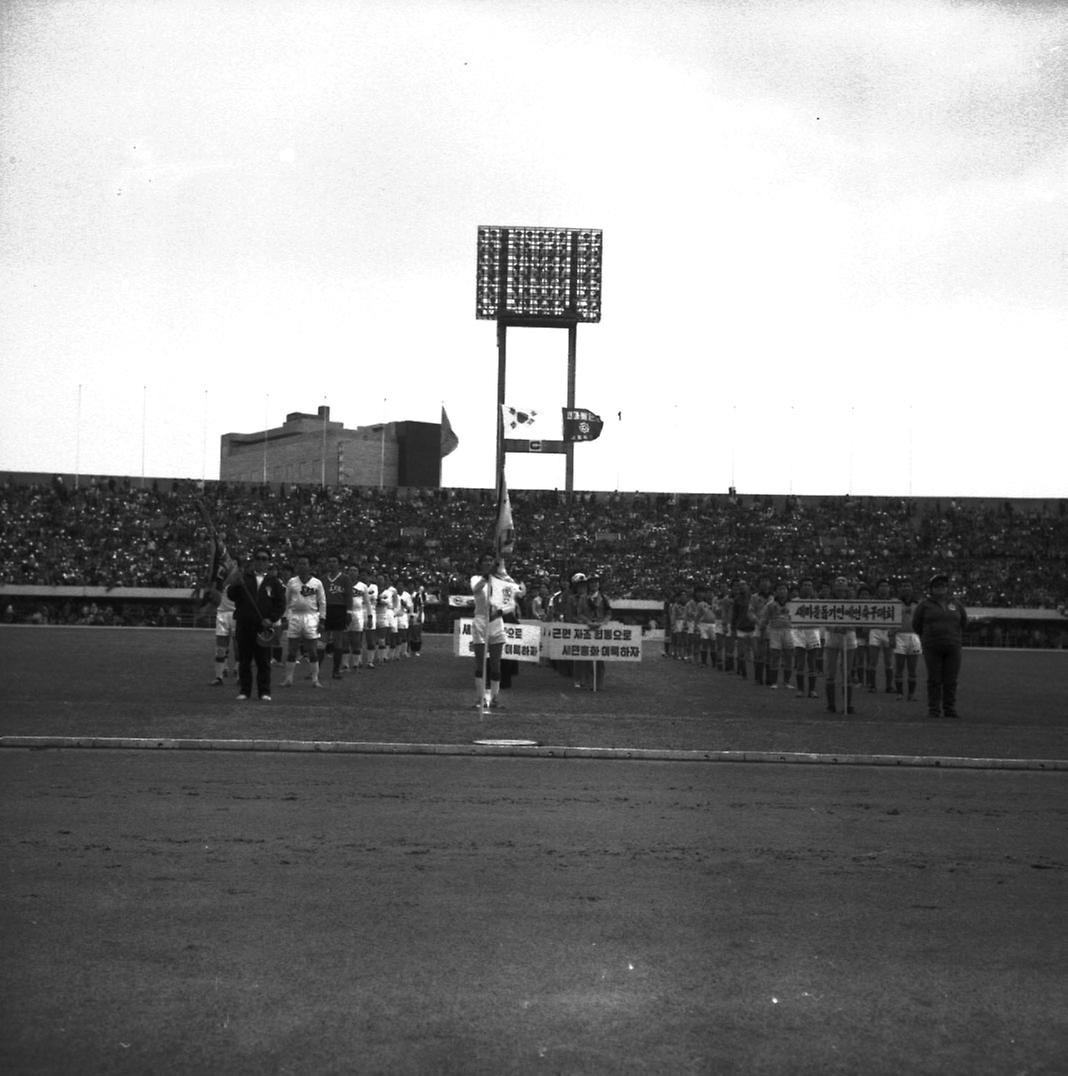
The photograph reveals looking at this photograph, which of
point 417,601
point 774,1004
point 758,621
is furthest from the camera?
point 417,601

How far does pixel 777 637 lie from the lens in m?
23.3

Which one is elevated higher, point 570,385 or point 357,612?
point 570,385

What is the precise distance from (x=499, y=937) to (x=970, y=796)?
17.8 ft

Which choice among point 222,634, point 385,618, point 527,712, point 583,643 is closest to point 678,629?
point 385,618

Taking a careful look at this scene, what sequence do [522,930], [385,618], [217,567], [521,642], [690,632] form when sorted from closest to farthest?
[522,930] → [521,642] → [217,567] → [385,618] → [690,632]

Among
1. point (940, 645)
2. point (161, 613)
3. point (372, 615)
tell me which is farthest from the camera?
point (161, 613)

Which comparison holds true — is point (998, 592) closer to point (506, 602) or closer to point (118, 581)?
point (118, 581)

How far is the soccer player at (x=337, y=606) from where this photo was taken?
74.2 ft

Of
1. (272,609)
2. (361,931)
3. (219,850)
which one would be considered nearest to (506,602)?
(272,609)

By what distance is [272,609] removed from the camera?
17.2m

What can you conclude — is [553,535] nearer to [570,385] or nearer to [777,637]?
[570,385]

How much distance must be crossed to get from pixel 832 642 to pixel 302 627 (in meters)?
7.26

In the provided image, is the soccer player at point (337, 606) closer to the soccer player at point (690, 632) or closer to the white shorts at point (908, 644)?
the white shorts at point (908, 644)

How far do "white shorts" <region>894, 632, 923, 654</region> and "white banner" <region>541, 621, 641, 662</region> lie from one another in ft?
13.0
